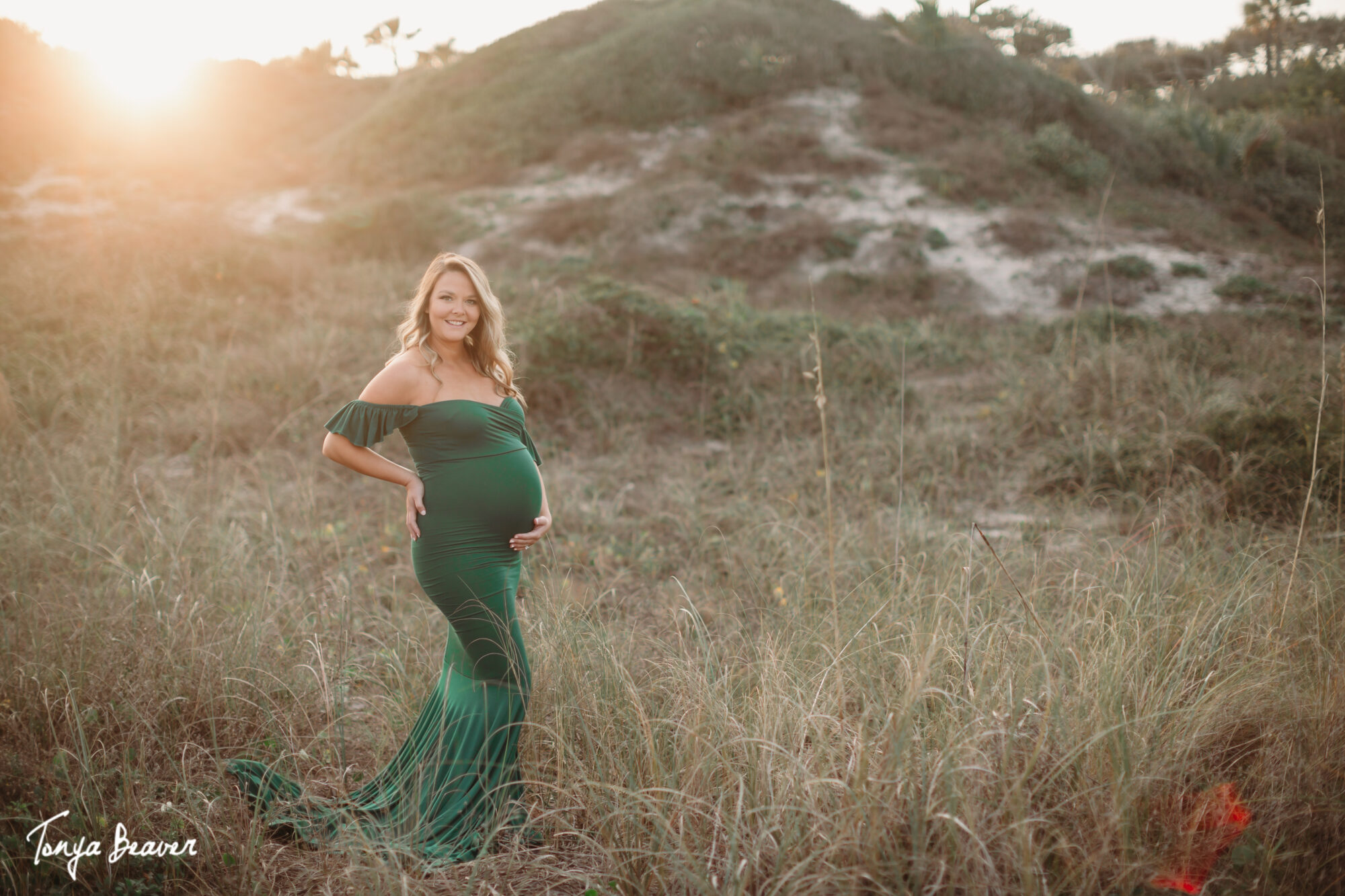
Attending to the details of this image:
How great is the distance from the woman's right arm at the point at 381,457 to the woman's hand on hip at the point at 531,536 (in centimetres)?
34

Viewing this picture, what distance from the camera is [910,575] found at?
12.8 feet

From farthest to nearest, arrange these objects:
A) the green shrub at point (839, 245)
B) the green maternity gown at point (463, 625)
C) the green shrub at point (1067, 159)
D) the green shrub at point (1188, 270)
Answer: the green shrub at point (1067, 159) → the green shrub at point (839, 245) → the green shrub at point (1188, 270) → the green maternity gown at point (463, 625)

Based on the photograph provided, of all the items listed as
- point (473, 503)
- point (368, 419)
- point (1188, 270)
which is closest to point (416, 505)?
point (473, 503)

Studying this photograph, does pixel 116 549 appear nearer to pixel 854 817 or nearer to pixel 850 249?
pixel 854 817

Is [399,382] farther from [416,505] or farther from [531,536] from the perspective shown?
[531,536]

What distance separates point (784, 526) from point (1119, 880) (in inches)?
131

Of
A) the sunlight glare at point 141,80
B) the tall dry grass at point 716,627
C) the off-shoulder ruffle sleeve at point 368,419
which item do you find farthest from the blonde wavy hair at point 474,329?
the sunlight glare at point 141,80

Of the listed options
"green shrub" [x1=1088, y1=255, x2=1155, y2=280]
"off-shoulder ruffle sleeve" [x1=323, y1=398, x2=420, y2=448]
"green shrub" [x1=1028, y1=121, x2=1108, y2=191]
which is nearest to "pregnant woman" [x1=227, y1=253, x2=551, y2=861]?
"off-shoulder ruffle sleeve" [x1=323, y1=398, x2=420, y2=448]

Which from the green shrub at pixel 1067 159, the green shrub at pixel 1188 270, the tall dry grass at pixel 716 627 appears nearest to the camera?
the tall dry grass at pixel 716 627

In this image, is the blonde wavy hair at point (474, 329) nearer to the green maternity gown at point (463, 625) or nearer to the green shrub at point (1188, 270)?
the green maternity gown at point (463, 625)

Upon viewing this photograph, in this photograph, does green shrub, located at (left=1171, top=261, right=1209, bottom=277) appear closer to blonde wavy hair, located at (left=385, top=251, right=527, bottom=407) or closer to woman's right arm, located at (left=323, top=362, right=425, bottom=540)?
blonde wavy hair, located at (left=385, top=251, right=527, bottom=407)

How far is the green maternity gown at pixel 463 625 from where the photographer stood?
2.44 metres

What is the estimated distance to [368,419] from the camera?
2.50 metres
